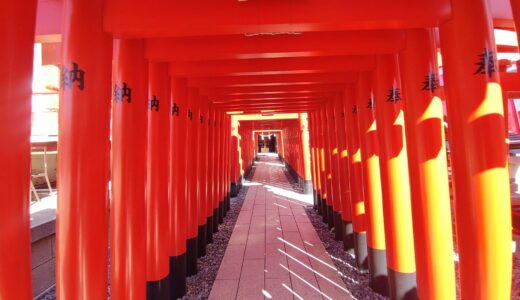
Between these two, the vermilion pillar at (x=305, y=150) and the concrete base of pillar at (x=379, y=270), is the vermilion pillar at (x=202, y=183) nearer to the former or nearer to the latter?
the concrete base of pillar at (x=379, y=270)

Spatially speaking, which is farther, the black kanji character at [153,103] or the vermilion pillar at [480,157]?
the black kanji character at [153,103]

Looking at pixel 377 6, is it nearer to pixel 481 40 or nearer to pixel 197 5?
pixel 481 40

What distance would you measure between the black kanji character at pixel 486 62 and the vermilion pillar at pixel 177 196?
10.6 feet

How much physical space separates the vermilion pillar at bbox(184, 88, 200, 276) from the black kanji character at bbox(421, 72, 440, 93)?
3.11 meters

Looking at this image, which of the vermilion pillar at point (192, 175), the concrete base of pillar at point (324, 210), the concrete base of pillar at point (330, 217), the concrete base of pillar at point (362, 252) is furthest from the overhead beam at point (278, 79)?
the concrete base of pillar at point (324, 210)

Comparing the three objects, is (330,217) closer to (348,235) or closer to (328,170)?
(328,170)

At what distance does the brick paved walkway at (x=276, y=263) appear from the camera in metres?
3.81

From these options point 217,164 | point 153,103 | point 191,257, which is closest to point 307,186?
point 217,164

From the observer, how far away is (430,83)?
98.3 inches

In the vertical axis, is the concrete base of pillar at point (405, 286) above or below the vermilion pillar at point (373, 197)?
below

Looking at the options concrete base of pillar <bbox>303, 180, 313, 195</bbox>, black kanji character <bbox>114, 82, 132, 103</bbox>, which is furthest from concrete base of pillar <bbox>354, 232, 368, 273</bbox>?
concrete base of pillar <bbox>303, 180, 313, 195</bbox>

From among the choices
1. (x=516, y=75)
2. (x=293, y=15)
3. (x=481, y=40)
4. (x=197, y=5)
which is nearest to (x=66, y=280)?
(x=197, y=5)

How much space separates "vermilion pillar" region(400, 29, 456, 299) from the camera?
244cm

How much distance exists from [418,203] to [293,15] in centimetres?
193
